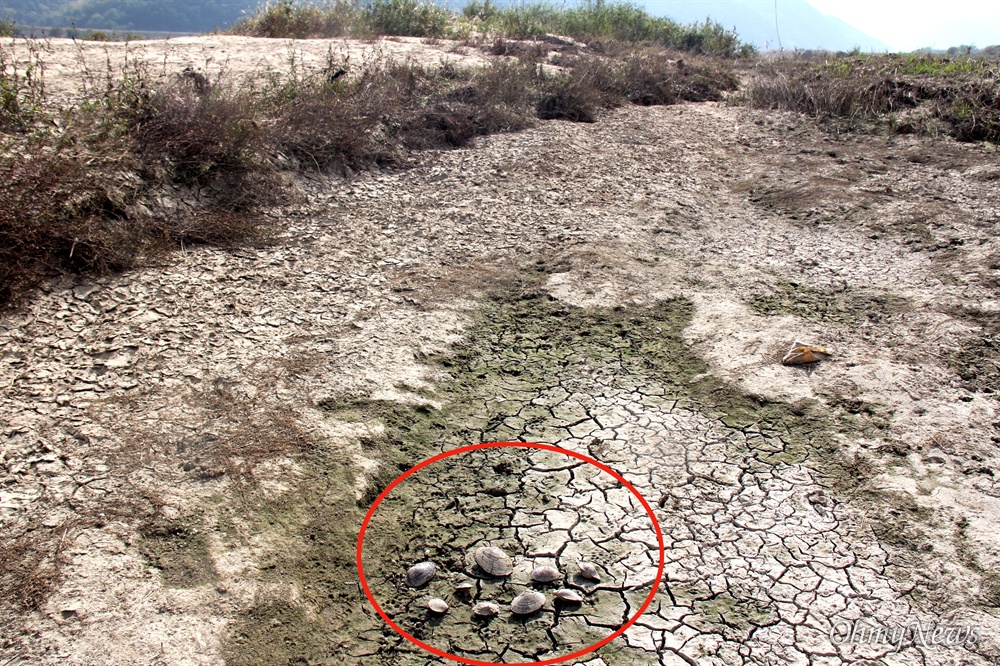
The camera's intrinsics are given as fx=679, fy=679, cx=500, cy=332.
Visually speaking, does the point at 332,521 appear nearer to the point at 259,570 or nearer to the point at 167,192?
the point at 259,570

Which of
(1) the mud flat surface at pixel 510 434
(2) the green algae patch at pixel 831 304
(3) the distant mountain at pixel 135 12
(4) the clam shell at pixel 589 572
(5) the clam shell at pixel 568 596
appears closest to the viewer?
(1) the mud flat surface at pixel 510 434

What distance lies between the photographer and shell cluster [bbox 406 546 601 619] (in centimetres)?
271

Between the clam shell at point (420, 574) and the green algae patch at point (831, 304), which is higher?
the green algae patch at point (831, 304)

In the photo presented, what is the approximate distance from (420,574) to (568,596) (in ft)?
2.04

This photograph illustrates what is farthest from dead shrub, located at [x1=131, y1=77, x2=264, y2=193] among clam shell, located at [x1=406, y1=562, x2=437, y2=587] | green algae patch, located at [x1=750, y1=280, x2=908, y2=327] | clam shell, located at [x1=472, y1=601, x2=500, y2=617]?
green algae patch, located at [x1=750, y1=280, x2=908, y2=327]

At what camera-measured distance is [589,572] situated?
2.88 meters

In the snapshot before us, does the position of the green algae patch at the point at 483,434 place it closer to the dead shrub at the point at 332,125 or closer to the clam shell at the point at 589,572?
the clam shell at the point at 589,572

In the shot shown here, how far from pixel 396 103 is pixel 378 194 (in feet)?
5.90

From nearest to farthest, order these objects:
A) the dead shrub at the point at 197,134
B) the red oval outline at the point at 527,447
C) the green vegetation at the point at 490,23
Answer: the red oval outline at the point at 527,447 → the dead shrub at the point at 197,134 → the green vegetation at the point at 490,23

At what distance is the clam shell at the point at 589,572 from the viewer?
9.43ft

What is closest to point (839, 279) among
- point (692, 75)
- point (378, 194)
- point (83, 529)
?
point (378, 194)

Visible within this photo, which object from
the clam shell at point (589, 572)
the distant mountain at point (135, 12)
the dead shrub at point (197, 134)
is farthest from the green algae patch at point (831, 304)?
the distant mountain at point (135, 12)

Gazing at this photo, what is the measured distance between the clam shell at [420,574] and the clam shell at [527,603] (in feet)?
1.21

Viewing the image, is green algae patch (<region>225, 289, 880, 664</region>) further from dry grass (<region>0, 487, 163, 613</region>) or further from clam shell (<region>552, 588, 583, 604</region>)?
dry grass (<region>0, 487, 163, 613</region>)
